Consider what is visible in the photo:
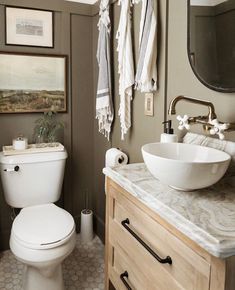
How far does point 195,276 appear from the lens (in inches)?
31.7

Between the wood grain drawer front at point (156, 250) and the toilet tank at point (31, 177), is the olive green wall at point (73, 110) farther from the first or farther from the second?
the wood grain drawer front at point (156, 250)

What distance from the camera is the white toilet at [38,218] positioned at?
159 cm

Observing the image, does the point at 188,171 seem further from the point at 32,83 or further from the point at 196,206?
the point at 32,83

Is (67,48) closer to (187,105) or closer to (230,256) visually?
(187,105)

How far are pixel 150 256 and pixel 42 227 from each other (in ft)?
2.88

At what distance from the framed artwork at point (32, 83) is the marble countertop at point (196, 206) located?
4.05ft

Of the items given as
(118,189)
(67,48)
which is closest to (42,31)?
(67,48)

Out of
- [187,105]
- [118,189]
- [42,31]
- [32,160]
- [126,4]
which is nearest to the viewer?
[118,189]

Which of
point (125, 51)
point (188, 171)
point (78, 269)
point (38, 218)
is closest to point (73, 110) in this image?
point (125, 51)

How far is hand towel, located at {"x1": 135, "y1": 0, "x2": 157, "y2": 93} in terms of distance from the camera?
1.50 metres

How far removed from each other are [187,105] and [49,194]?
1228 mm

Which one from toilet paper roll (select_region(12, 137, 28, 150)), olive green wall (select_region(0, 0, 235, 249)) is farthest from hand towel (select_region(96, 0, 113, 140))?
toilet paper roll (select_region(12, 137, 28, 150))

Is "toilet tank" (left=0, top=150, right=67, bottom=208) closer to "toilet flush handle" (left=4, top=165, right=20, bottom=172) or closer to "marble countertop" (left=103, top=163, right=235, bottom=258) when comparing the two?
"toilet flush handle" (left=4, top=165, right=20, bottom=172)

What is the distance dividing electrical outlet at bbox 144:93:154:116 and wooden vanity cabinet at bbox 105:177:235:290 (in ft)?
1.88
